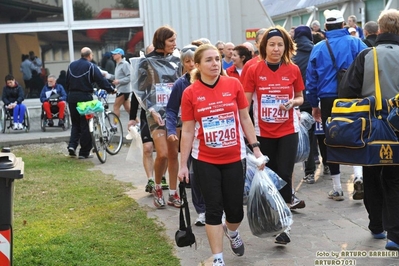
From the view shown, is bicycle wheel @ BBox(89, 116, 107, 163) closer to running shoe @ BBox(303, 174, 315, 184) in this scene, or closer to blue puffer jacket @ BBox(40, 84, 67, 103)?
running shoe @ BBox(303, 174, 315, 184)

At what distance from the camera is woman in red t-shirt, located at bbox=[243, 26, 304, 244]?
706cm

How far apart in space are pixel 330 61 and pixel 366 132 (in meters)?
2.23

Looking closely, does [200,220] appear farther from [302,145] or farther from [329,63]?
[329,63]

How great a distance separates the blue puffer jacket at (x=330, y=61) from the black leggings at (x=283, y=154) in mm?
1425

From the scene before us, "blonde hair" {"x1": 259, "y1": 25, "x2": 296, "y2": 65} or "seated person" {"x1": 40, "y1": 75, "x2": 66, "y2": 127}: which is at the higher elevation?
"blonde hair" {"x1": 259, "y1": 25, "x2": 296, "y2": 65}

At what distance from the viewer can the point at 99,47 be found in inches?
795

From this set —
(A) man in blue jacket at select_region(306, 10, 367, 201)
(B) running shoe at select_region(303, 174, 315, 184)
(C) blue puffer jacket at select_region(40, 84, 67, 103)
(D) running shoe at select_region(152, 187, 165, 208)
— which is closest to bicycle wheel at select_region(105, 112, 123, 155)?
(C) blue puffer jacket at select_region(40, 84, 67, 103)

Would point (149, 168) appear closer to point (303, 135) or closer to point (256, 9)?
point (303, 135)

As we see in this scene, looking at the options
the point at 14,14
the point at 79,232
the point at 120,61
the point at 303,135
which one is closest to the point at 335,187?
the point at 303,135

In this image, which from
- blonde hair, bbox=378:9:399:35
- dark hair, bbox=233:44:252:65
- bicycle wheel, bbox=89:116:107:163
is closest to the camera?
blonde hair, bbox=378:9:399:35

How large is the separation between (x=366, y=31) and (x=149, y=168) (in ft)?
13.6

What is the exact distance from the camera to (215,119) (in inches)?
235

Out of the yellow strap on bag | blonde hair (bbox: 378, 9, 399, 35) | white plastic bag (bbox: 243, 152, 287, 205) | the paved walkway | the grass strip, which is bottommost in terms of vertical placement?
the paved walkway

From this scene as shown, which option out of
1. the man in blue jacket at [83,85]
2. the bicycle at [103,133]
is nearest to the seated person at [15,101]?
the bicycle at [103,133]
